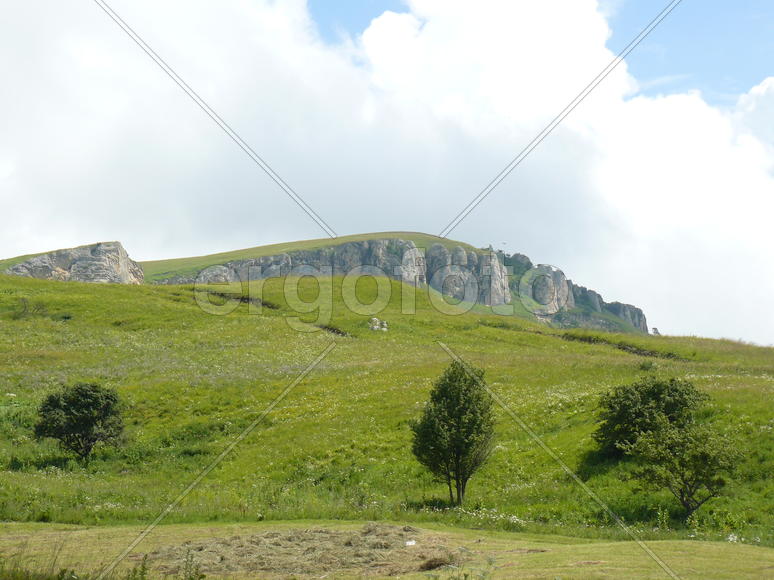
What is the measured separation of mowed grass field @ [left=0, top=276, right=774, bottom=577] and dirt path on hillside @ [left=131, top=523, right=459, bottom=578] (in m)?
3.15

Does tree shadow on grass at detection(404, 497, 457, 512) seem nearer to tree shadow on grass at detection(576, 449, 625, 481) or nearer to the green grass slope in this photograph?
the green grass slope

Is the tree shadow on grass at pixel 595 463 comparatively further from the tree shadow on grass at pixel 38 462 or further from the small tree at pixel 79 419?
the tree shadow on grass at pixel 38 462

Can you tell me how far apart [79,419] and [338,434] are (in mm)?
15160

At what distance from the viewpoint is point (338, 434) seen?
123 ft

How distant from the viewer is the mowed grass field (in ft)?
72.3

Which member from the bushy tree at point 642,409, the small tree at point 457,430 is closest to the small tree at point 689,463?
the bushy tree at point 642,409

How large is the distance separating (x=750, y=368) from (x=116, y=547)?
4948cm

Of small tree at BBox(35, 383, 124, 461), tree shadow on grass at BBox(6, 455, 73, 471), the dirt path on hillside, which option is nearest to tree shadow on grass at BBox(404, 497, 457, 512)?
the dirt path on hillside

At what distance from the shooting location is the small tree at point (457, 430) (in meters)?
26.4

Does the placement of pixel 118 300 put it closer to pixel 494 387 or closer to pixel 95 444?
pixel 95 444

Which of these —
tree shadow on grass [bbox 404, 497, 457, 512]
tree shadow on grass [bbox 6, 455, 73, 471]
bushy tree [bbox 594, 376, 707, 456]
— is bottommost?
tree shadow on grass [bbox 404, 497, 457, 512]

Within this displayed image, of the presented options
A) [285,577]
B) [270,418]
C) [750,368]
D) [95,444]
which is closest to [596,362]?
[750,368]

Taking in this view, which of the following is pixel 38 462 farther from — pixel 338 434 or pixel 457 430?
pixel 457 430

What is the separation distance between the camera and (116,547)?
1625cm
